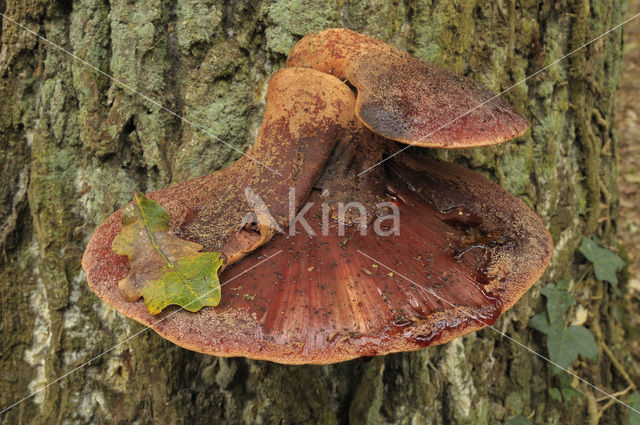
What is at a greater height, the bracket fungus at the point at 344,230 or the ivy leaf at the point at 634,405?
the bracket fungus at the point at 344,230

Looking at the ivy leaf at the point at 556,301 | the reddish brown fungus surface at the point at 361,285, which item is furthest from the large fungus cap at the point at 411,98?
the ivy leaf at the point at 556,301

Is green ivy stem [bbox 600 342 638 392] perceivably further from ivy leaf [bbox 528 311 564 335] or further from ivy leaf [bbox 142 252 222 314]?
ivy leaf [bbox 142 252 222 314]

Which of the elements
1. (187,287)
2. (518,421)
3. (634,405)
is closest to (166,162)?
(187,287)

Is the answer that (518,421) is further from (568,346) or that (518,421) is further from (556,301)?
(556,301)

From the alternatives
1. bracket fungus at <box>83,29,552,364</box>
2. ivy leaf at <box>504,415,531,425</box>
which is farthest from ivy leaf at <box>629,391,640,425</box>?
bracket fungus at <box>83,29,552,364</box>

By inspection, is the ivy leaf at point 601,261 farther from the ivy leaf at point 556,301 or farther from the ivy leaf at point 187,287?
the ivy leaf at point 187,287

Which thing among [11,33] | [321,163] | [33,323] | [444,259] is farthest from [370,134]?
[33,323]

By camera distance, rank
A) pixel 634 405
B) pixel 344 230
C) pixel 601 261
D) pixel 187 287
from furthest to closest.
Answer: pixel 634 405
pixel 601 261
pixel 344 230
pixel 187 287
